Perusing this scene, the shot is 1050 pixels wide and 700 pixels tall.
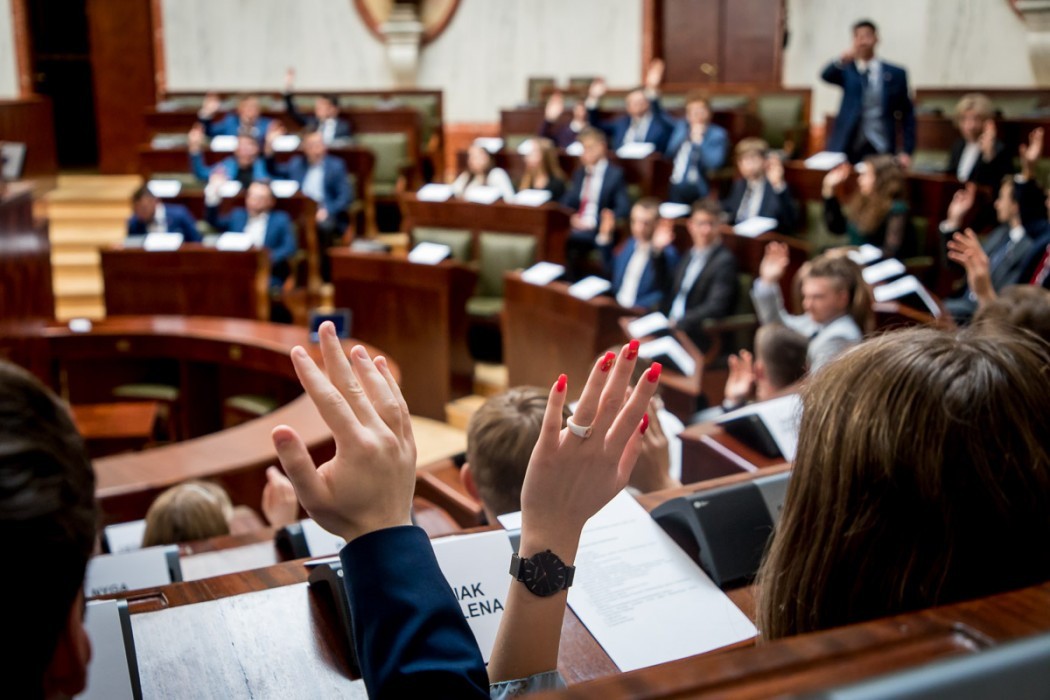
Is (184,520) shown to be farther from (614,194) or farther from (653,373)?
(614,194)

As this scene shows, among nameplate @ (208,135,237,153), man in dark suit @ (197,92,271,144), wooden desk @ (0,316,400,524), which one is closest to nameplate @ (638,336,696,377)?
wooden desk @ (0,316,400,524)

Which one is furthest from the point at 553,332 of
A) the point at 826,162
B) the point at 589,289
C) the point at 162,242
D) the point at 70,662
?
the point at 70,662

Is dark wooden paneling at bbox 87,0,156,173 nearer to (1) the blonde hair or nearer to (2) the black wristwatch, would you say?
(1) the blonde hair

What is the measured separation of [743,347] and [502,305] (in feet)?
4.64

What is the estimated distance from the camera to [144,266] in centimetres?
542

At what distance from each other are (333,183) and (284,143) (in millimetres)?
966

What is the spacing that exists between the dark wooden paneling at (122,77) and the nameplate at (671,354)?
7444 mm

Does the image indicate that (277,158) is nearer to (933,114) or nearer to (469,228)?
(469,228)

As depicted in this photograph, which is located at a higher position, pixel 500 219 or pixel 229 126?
pixel 229 126

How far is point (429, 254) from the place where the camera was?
203 inches

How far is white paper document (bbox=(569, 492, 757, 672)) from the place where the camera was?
1.02 metres

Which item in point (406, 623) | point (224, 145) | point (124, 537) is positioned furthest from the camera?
point (224, 145)

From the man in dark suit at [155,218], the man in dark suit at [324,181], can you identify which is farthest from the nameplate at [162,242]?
the man in dark suit at [324,181]

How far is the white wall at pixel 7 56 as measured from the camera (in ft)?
31.6
